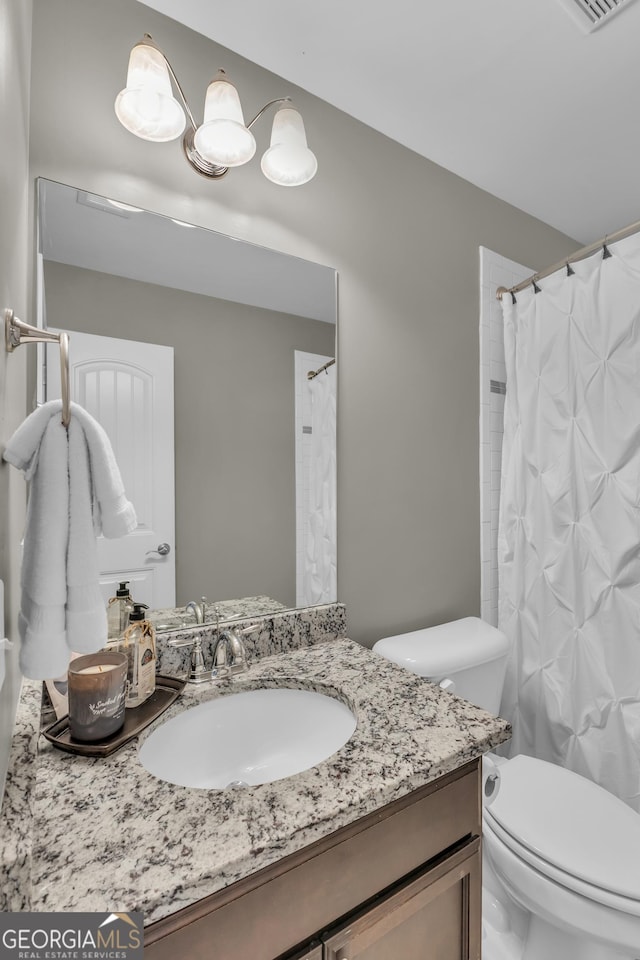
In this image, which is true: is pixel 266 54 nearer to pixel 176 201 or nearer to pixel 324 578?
pixel 176 201

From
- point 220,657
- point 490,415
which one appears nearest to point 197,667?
point 220,657

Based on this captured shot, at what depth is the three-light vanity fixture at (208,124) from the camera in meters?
1.00

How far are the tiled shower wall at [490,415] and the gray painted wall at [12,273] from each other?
4.98ft

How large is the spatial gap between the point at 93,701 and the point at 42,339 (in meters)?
0.58

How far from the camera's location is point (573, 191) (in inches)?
75.4

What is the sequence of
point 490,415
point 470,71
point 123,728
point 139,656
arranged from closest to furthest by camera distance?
1. point 123,728
2. point 139,656
3. point 470,71
4. point 490,415

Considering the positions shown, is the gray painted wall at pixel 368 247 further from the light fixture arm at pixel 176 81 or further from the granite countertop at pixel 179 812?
the granite countertop at pixel 179 812

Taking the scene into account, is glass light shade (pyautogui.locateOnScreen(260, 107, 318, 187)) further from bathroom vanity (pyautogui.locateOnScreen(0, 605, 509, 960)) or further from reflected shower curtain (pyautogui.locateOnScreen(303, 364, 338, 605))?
bathroom vanity (pyautogui.locateOnScreen(0, 605, 509, 960))

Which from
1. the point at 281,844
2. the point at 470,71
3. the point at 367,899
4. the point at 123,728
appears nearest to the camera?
the point at 281,844

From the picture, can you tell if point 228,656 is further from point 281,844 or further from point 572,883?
point 572,883

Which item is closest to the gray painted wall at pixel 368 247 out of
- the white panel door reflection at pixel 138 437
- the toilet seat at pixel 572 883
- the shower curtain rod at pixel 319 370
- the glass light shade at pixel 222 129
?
the shower curtain rod at pixel 319 370

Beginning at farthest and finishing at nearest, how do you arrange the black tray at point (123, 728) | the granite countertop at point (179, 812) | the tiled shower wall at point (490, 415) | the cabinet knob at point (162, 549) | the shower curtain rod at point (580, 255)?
the tiled shower wall at point (490, 415)
the shower curtain rod at point (580, 255)
the cabinet knob at point (162, 549)
the black tray at point (123, 728)
the granite countertop at point (179, 812)

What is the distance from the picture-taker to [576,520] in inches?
64.0

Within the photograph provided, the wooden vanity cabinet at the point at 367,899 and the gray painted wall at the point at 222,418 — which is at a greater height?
the gray painted wall at the point at 222,418
